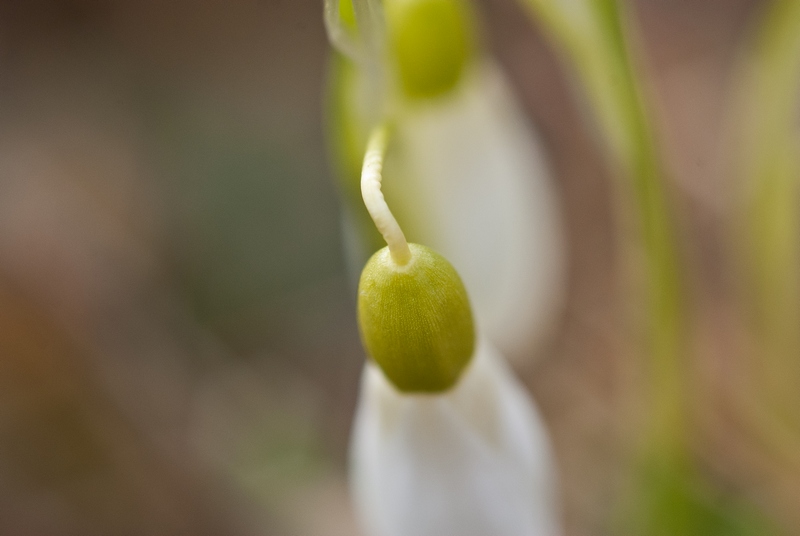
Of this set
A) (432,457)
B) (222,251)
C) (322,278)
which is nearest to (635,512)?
(432,457)

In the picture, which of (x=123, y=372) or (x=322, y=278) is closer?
(x=123, y=372)

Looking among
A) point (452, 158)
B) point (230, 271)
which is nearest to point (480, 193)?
point (452, 158)

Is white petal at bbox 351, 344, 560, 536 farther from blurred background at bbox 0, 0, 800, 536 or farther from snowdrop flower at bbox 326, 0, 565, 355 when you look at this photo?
blurred background at bbox 0, 0, 800, 536

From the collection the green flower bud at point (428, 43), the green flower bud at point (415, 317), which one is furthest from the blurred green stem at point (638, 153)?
the green flower bud at point (415, 317)

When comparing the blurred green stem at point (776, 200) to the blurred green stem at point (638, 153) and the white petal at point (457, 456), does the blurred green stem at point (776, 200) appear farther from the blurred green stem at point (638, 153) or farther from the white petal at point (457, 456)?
the white petal at point (457, 456)

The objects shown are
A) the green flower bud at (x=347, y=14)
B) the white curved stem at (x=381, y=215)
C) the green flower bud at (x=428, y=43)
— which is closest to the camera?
the white curved stem at (x=381, y=215)

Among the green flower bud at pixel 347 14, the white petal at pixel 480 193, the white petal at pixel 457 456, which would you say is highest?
the green flower bud at pixel 347 14

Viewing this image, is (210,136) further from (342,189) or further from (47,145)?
(342,189)

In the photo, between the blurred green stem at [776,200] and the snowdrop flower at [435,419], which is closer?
the snowdrop flower at [435,419]
